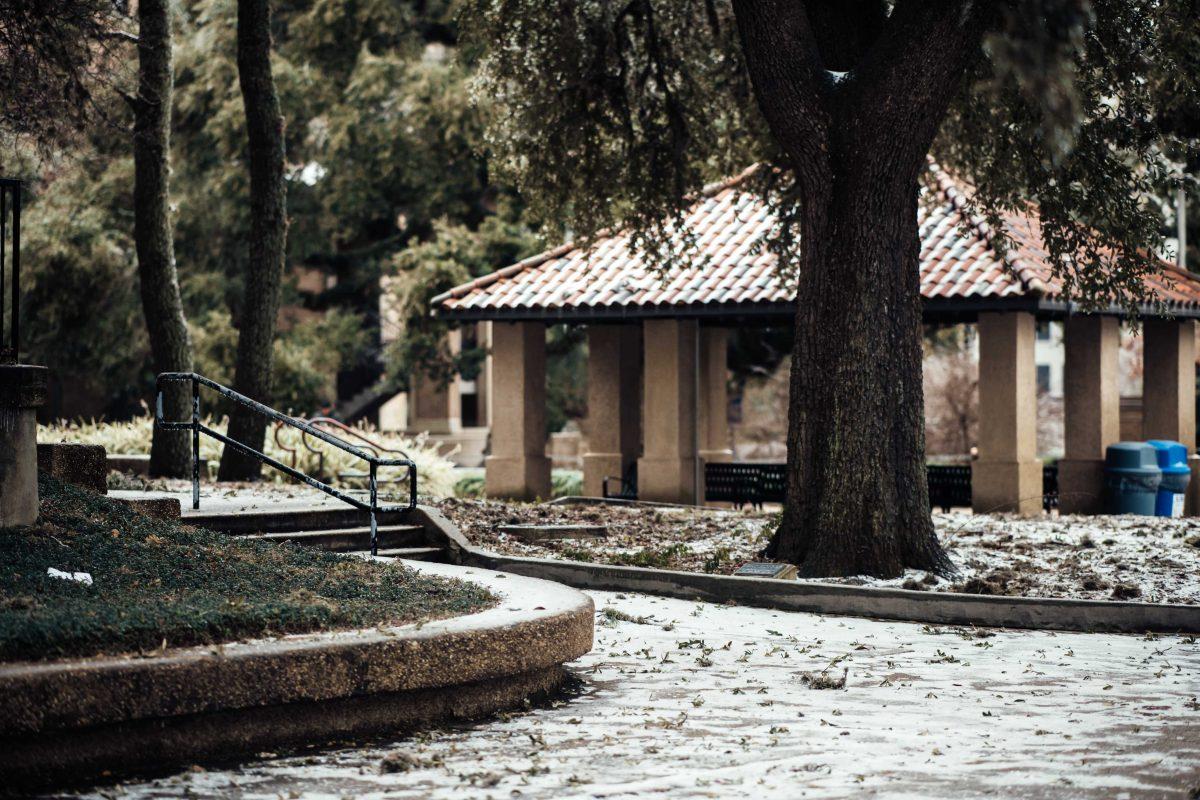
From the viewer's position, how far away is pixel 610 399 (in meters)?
26.0

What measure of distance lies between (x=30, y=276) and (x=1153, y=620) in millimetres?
27016

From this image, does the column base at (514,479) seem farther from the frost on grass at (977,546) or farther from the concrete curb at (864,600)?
the concrete curb at (864,600)

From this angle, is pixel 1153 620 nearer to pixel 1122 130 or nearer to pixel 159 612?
pixel 1122 130

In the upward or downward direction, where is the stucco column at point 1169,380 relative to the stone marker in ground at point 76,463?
upward

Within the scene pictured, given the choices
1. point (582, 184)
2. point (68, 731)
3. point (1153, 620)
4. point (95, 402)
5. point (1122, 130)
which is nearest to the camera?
point (68, 731)

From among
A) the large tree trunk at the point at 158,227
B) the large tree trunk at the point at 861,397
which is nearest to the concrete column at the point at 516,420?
the large tree trunk at the point at 158,227

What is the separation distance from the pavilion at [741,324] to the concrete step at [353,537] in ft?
20.1

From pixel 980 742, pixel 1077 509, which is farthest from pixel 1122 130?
pixel 980 742

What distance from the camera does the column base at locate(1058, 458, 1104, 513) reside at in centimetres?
2161

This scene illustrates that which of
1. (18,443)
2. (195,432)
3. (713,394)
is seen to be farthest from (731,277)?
(18,443)

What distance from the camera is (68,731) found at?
6215 millimetres

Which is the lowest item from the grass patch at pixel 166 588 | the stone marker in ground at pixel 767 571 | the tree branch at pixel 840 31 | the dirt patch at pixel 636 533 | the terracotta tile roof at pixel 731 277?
the stone marker in ground at pixel 767 571

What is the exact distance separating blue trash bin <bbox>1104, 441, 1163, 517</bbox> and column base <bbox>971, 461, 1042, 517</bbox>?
131 centimetres

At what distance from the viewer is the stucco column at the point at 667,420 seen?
22.5 metres
